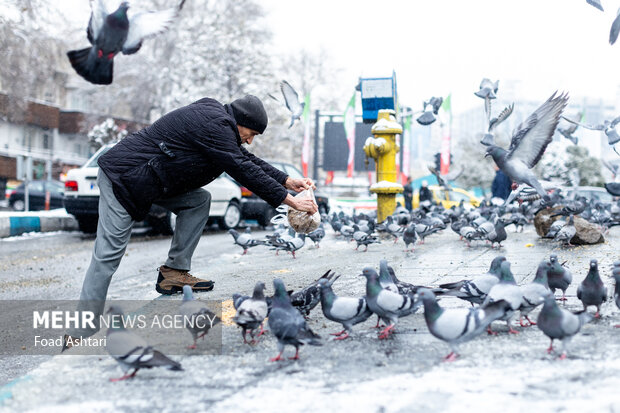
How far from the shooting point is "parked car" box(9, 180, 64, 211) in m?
25.6

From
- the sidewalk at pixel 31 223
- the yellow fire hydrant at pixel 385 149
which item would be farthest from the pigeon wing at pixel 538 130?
the sidewalk at pixel 31 223

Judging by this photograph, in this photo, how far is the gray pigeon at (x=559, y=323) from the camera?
2.74m

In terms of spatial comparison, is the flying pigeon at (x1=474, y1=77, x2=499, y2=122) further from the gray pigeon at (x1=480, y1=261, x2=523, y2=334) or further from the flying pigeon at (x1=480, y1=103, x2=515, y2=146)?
the gray pigeon at (x1=480, y1=261, x2=523, y2=334)

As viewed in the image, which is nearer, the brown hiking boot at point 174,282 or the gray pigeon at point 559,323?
the gray pigeon at point 559,323

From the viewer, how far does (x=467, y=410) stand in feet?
7.16

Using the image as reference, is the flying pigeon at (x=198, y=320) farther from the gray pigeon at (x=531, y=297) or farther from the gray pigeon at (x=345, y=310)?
the gray pigeon at (x=531, y=297)

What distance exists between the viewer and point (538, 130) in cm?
503

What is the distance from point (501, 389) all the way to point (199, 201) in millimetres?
3123

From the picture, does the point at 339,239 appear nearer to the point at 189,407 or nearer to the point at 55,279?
the point at 55,279

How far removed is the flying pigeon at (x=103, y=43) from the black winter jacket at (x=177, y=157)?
0.54m

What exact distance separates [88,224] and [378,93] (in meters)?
6.74

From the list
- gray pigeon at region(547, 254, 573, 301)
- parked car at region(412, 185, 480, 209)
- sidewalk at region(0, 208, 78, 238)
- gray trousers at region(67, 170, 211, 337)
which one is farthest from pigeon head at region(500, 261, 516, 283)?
parked car at region(412, 185, 480, 209)

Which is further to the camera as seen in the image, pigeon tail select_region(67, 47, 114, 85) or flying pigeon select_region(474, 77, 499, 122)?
flying pigeon select_region(474, 77, 499, 122)

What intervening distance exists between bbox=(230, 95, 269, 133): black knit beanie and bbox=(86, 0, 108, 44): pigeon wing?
106 centimetres
